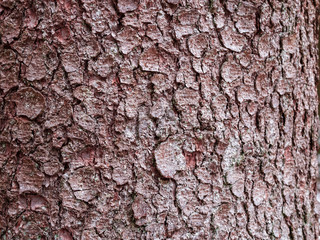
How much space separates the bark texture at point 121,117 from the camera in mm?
989

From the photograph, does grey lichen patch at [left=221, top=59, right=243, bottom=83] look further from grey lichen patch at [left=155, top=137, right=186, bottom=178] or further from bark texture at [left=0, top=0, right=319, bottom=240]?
grey lichen patch at [left=155, top=137, right=186, bottom=178]

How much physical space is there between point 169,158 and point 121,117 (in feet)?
0.58

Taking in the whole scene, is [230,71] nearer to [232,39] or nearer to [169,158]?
[232,39]

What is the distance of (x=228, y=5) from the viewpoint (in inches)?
42.1

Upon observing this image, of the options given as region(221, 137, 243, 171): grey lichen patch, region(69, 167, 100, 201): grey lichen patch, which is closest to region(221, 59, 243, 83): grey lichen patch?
region(221, 137, 243, 171): grey lichen patch

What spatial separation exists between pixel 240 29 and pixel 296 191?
0.58m

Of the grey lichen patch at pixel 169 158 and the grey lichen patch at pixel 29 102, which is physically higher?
the grey lichen patch at pixel 29 102

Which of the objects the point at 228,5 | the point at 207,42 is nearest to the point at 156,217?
the point at 207,42

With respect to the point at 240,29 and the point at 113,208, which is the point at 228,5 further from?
the point at 113,208

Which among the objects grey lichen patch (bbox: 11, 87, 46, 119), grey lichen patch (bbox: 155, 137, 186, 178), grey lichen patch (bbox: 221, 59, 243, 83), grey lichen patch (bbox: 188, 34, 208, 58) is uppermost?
grey lichen patch (bbox: 188, 34, 208, 58)

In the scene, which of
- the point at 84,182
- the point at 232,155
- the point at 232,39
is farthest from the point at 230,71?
the point at 84,182

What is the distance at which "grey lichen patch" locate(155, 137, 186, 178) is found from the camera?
40.2 inches

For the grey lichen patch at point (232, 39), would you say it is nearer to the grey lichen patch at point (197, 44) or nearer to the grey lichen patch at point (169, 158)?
the grey lichen patch at point (197, 44)

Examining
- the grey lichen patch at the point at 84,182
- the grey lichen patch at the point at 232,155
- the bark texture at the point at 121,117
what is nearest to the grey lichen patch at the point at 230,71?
the bark texture at the point at 121,117
